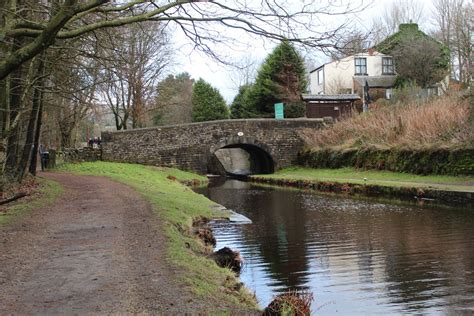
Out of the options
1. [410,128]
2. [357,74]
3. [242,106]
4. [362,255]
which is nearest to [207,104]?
[242,106]

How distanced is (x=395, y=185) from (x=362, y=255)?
10.8 metres

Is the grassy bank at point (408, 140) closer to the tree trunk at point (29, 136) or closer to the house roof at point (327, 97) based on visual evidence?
the house roof at point (327, 97)

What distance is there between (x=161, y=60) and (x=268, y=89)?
39.8 feet

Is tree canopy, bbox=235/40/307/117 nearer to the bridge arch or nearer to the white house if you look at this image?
the bridge arch

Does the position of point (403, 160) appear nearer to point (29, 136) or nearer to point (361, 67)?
point (29, 136)

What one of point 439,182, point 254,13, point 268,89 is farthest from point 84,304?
point 268,89

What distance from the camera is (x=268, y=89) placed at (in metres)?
46.0

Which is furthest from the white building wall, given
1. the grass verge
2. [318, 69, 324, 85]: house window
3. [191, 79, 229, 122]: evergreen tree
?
the grass verge

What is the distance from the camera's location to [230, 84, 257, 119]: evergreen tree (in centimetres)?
4993

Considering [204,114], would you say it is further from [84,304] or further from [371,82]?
[84,304]

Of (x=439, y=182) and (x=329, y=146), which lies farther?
(x=329, y=146)

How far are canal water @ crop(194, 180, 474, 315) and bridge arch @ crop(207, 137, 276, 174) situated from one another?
61.6ft

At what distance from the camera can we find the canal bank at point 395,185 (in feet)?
57.3

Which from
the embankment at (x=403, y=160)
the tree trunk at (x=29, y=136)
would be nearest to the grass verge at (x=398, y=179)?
the embankment at (x=403, y=160)
